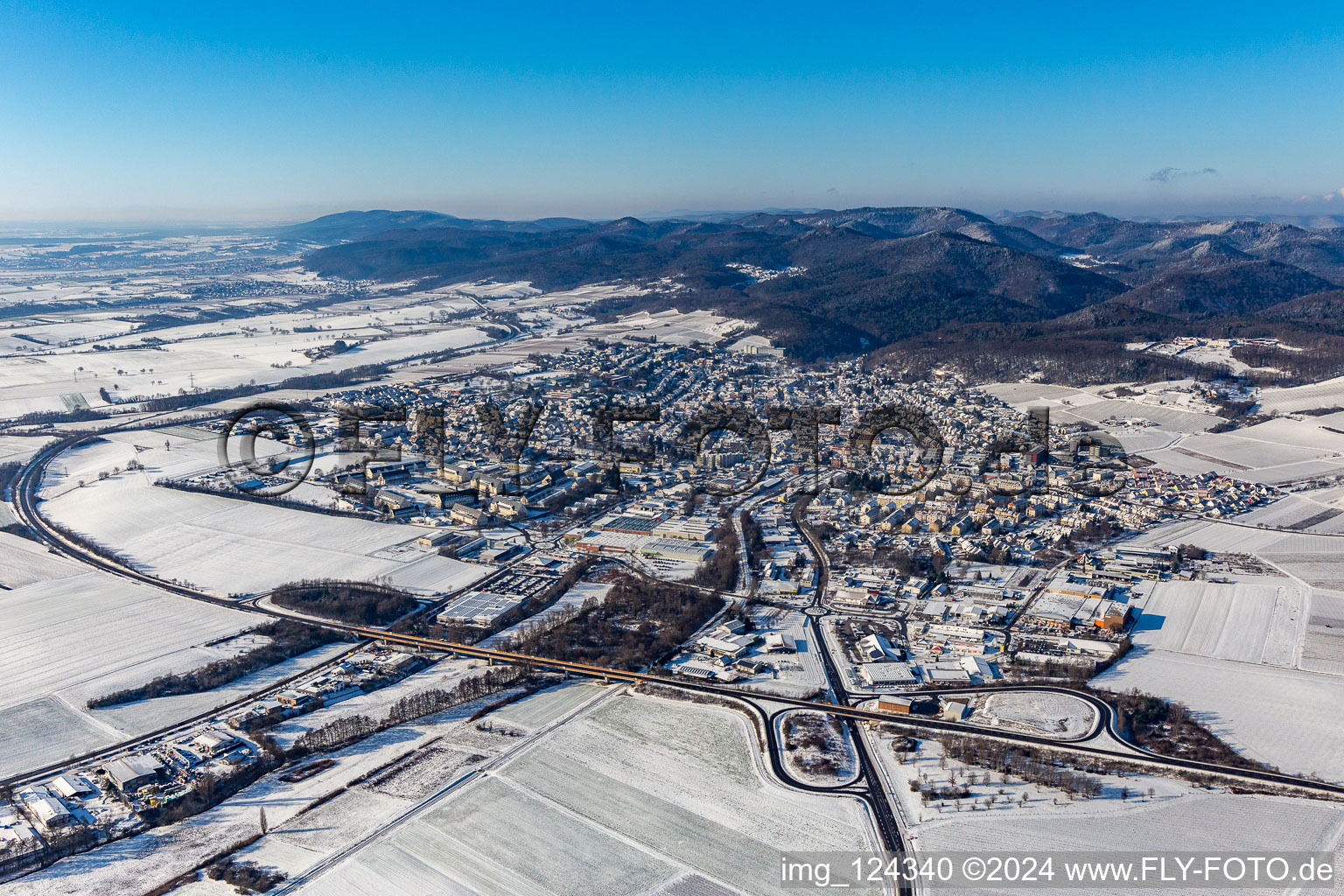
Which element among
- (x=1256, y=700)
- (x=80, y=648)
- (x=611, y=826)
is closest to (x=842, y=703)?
(x=611, y=826)

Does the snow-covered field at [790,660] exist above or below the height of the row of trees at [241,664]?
below

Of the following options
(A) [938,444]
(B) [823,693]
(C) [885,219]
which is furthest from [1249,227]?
(B) [823,693]

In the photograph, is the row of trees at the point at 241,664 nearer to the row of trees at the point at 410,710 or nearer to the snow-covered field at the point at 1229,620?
the row of trees at the point at 410,710

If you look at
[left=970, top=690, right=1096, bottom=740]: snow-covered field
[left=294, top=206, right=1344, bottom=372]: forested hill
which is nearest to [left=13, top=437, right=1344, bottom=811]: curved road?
[left=970, top=690, right=1096, bottom=740]: snow-covered field

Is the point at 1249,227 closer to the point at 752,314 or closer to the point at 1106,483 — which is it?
the point at 752,314

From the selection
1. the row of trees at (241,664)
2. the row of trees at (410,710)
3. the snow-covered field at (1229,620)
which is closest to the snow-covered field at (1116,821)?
the snow-covered field at (1229,620)

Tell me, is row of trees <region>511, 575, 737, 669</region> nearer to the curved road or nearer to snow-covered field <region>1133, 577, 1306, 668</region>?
the curved road
